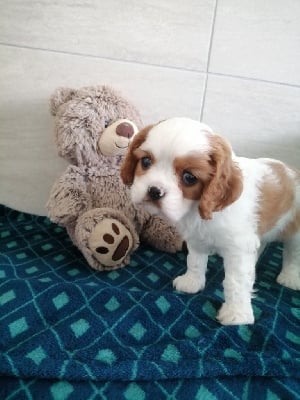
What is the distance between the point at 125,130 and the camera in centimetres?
142

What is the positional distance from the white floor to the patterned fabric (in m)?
0.77

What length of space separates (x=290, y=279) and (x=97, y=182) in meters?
0.88

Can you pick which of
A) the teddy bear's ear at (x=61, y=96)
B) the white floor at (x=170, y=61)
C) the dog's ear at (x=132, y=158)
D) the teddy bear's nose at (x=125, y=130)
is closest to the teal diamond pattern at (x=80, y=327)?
the dog's ear at (x=132, y=158)

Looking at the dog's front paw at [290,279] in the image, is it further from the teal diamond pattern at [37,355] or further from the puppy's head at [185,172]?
the teal diamond pattern at [37,355]

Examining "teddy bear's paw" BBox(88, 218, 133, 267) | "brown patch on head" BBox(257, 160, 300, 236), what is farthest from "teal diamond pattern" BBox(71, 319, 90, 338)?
"brown patch on head" BBox(257, 160, 300, 236)

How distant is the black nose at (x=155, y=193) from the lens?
95cm

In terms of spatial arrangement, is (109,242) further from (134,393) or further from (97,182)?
(134,393)

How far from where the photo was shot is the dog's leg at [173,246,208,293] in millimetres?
1284

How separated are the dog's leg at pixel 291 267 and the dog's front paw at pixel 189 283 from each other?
13.8 inches

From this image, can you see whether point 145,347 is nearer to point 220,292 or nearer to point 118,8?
point 220,292

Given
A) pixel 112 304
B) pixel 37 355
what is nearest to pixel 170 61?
pixel 112 304

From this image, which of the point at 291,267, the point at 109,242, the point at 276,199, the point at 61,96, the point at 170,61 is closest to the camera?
the point at 276,199

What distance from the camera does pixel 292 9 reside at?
1.55 m

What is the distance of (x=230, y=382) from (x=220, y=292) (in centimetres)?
45
